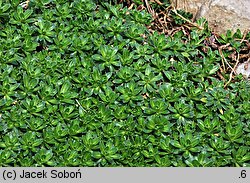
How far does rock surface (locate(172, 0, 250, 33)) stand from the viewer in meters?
4.73

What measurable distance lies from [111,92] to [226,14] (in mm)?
1301

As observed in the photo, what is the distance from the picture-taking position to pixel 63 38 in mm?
4312

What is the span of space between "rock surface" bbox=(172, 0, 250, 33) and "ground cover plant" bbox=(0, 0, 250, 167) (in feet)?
0.68

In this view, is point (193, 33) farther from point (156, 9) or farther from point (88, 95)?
point (88, 95)

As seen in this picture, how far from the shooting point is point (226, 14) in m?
4.75

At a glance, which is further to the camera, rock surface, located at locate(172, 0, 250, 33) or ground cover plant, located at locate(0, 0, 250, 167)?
rock surface, located at locate(172, 0, 250, 33)

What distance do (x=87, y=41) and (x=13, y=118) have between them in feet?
2.67

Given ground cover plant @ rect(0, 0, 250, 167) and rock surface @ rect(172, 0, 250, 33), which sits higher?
rock surface @ rect(172, 0, 250, 33)

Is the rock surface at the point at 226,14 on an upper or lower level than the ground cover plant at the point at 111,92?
upper

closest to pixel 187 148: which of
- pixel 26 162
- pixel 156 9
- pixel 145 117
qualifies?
pixel 145 117

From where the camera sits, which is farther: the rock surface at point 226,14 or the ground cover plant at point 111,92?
the rock surface at point 226,14

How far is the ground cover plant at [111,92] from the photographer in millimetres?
3873

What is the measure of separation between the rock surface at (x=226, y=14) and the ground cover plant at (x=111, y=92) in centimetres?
21

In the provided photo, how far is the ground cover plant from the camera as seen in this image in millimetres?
3873
